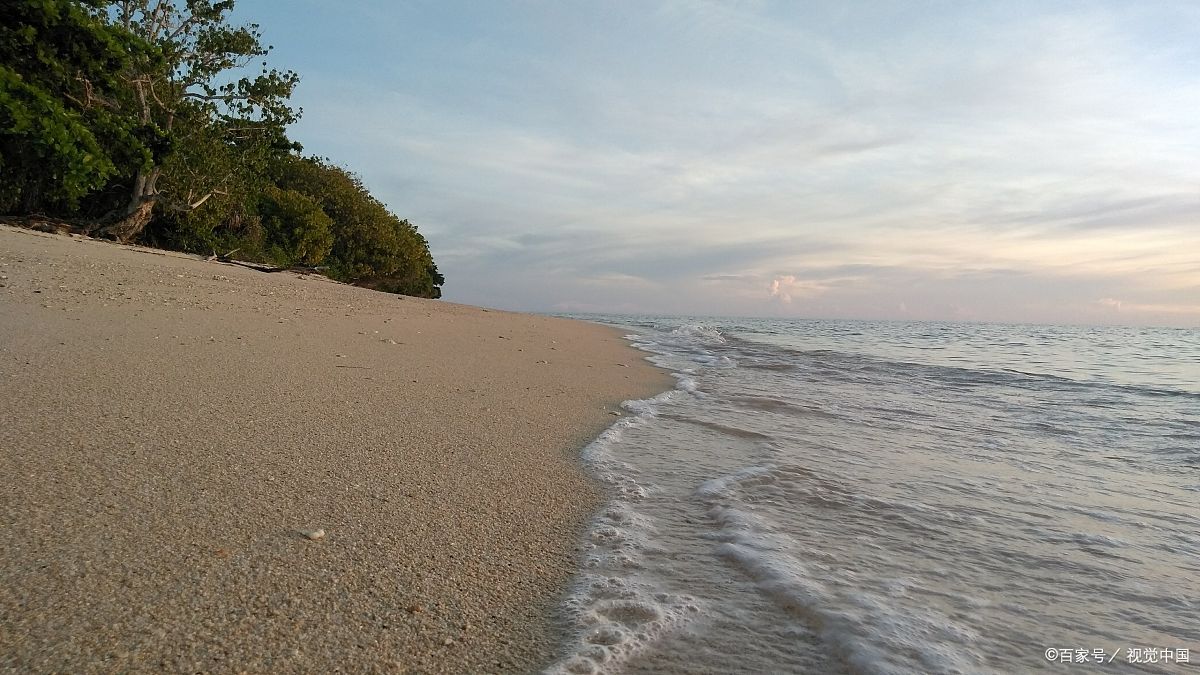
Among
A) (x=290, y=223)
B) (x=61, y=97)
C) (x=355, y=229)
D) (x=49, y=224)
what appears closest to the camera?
(x=61, y=97)

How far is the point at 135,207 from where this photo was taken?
14773 millimetres

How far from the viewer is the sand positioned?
Answer: 5.08 feet

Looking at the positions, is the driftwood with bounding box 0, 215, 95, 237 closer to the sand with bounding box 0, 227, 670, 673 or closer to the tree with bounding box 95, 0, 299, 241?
the tree with bounding box 95, 0, 299, 241

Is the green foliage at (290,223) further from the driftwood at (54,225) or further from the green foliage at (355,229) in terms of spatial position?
the driftwood at (54,225)

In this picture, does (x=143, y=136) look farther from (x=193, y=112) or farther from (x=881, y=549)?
(x=881, y=549)

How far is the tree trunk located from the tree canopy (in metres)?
0.03

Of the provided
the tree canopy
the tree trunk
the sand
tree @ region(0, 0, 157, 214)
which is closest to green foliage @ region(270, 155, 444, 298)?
the tree canopy

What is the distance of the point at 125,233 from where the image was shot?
1502 cm

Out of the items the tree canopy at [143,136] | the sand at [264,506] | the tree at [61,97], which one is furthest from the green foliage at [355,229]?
the sand at [264,506]

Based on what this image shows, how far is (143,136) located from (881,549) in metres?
15.7

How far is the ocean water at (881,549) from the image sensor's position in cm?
188

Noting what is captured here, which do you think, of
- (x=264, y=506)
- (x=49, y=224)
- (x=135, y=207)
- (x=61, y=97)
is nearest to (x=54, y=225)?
(x=49, y=224)

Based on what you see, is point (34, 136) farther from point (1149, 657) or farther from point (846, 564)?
point (1149, 657)

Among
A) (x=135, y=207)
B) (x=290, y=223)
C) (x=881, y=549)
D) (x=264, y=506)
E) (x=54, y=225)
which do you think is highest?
(x=290, y=223)
